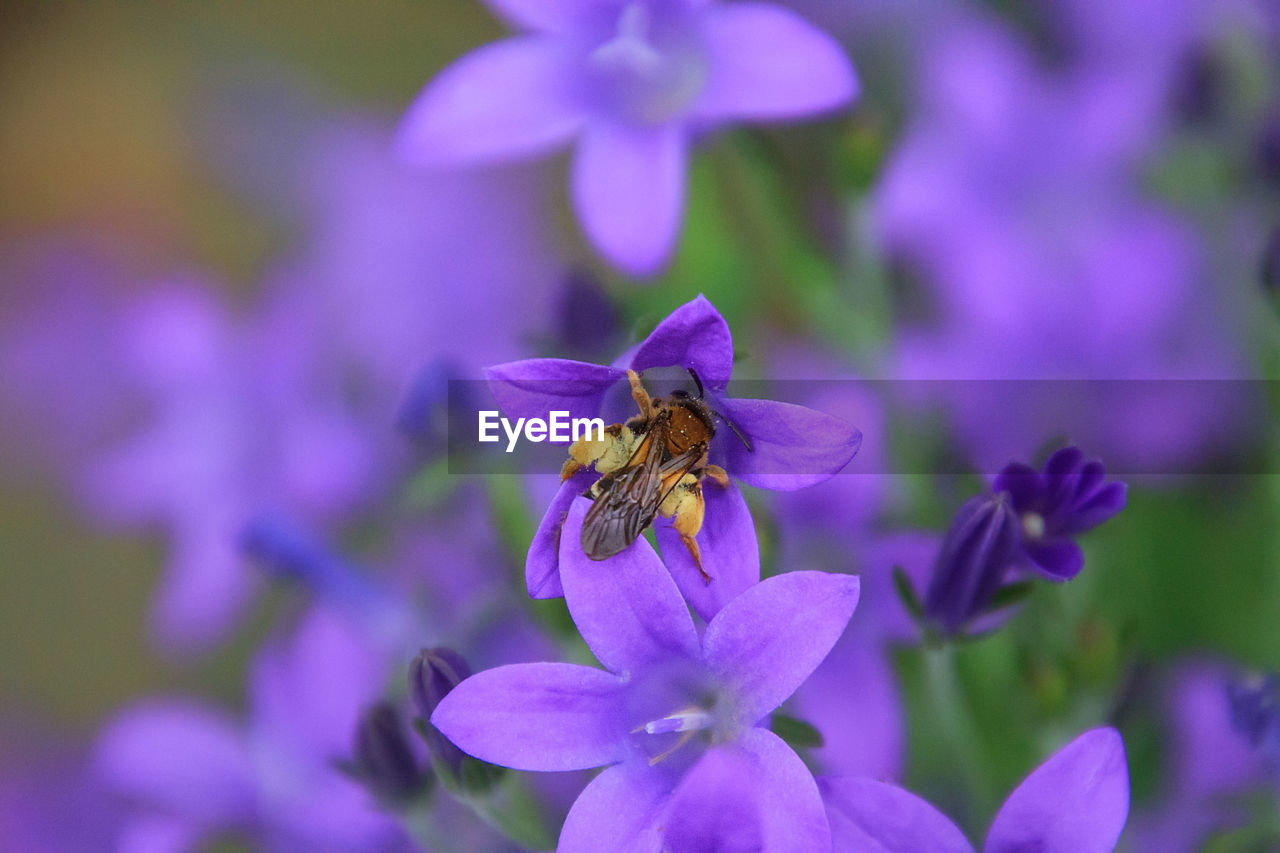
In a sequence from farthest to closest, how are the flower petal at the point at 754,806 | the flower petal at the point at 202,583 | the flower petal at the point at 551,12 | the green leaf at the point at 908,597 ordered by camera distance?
the flower petal at the point at 202,583
the flower petal at the point at 551,12
the green leaf at the point at 908,597
the flower petal at the point at 754,806

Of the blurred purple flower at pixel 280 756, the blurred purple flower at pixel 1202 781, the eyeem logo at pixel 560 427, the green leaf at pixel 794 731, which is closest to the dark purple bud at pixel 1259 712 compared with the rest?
the blurred purple flower at pixel 1202 781

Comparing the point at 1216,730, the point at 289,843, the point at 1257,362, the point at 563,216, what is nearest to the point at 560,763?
the point at 289,843

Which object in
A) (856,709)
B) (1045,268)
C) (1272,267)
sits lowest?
(856,709)

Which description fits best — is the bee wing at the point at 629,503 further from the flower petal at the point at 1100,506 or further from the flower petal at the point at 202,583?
the flower petal at the point at 202,583

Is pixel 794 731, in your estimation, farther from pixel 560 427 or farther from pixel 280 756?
pixel 280 756

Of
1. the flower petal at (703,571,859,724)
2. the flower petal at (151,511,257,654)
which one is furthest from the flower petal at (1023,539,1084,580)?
the flower petal at (151,511,257,654)

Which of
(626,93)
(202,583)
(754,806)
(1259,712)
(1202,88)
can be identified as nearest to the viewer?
(754,806)

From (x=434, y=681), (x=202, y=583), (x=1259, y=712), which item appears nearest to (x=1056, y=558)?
(x=1259, y=712)
